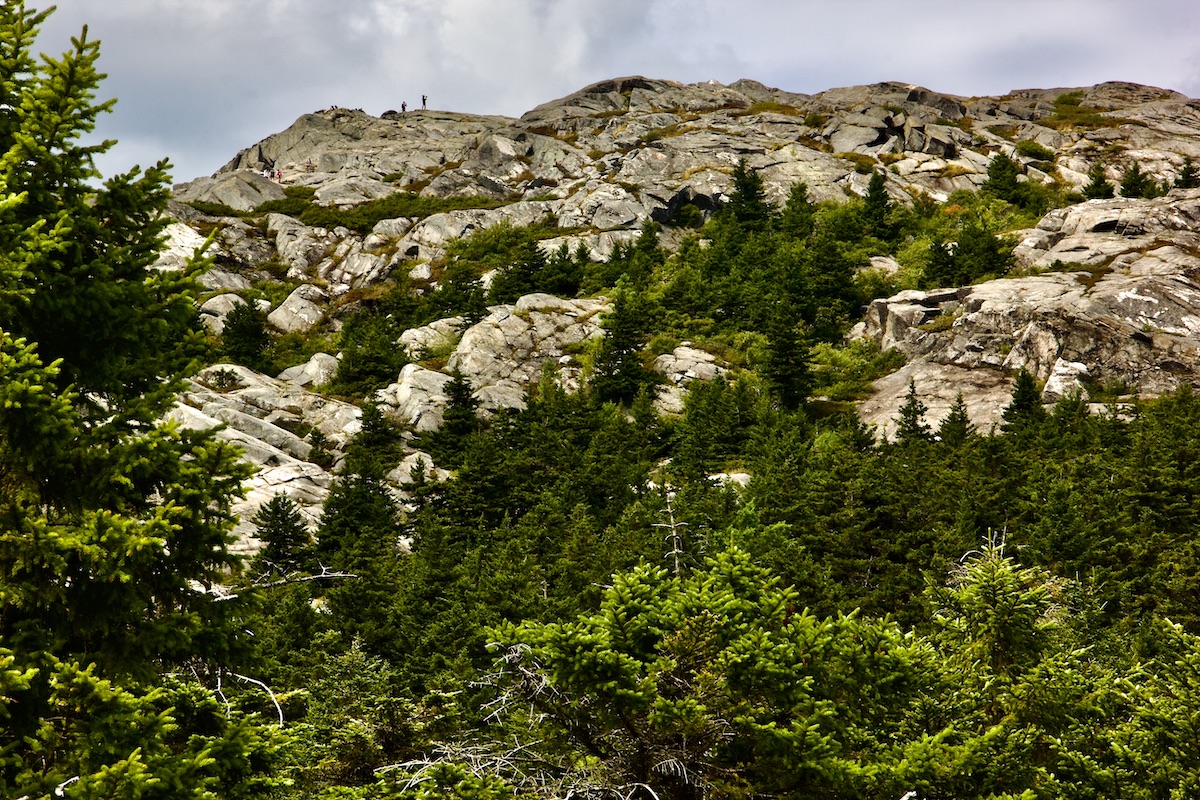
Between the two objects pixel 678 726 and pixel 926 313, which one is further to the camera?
pixel 926 313

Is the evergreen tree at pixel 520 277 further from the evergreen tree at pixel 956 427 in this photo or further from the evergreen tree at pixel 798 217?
the evergreen tree at pixel 956 427

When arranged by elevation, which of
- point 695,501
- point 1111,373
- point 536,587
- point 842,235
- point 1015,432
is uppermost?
point 842,235

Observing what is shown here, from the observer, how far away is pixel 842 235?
6675 cm

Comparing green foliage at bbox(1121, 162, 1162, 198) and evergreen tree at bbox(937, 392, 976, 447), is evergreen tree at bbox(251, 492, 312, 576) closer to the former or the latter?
evergreen tree at bbox(937, 392, 976, 447)

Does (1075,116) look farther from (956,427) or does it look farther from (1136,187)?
(956,427)

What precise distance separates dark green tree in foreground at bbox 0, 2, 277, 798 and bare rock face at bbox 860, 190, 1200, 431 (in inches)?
1675

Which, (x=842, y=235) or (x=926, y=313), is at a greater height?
(x=842, y=235)

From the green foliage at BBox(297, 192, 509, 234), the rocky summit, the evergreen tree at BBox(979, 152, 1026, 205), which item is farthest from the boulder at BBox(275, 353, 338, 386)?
the evergreen tree at BBox(979, 152, 1026, 205)

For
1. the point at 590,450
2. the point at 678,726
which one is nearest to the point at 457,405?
the point at 590,450

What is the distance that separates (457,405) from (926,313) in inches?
1285

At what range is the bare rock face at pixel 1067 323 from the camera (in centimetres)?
4509

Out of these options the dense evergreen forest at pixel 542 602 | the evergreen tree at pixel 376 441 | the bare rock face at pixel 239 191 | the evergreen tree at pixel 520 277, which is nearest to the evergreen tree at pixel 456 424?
the evergreen tree at pixel 376 441

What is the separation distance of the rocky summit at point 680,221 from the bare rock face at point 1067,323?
0.14 meters

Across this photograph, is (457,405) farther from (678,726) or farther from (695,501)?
(678,726)
